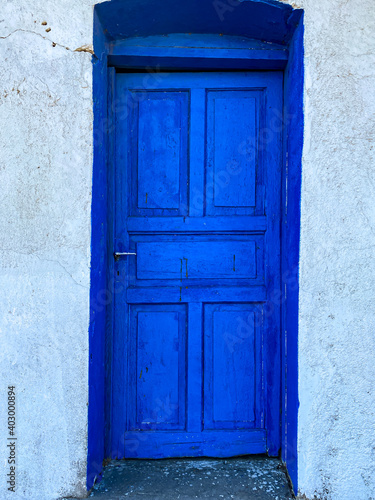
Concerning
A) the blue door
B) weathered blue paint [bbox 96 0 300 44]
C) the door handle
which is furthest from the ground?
weathered blue paint [bbox 96 0 300 44]

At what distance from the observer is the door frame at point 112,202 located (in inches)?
79.4

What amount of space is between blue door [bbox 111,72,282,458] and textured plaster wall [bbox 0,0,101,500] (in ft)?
1.06

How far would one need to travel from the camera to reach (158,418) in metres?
2.28

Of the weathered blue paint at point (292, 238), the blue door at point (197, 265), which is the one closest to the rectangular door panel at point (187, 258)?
the blue door at point (197, 265)

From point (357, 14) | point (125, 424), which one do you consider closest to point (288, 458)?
point (125, 424)

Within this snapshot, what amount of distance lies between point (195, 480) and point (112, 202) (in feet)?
5.23

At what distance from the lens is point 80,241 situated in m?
1.98

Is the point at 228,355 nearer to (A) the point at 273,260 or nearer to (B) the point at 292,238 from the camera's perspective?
(A) the point at 273,260

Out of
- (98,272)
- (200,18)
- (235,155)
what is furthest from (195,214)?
(200,18)

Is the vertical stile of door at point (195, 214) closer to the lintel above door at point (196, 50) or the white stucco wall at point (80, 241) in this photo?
the lintel above door at point (196, 50)

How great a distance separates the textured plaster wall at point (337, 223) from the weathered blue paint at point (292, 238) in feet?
0.14

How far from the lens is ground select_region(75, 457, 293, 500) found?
1985 mm

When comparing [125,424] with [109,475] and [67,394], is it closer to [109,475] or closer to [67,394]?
[109,475]

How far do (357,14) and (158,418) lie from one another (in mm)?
2423
